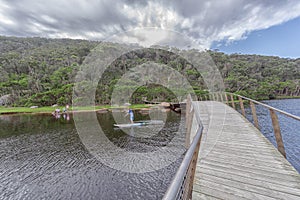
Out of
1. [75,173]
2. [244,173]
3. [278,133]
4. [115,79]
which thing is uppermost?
[115,79]

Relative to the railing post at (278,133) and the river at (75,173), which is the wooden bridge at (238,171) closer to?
the railing post at (278,133)

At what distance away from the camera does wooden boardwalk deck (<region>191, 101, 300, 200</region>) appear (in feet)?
6.12

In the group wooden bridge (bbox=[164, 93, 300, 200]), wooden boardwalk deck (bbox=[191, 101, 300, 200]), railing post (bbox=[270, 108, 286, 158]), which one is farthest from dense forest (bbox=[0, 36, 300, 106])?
railing post (bbox=[270, 108, 286, 158])

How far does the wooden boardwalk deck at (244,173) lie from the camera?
1866 mm

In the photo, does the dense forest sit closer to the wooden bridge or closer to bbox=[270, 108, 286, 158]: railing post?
the wooden bridge

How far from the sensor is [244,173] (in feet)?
7.56

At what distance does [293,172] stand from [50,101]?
34733 mm

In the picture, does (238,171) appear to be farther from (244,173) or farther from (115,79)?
(115,79)

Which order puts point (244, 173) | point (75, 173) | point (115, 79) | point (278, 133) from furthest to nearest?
point (115, 79) < point (75, 173) < point (278, 133) < point (244, 173)

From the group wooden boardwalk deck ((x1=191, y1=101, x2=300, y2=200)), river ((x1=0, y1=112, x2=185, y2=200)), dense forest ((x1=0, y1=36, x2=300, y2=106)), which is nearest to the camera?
wooden boardwalk deck ((x1=191, y1=101, x2=300, y2=200))

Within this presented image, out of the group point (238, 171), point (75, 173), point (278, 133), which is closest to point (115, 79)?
point (75, 173)

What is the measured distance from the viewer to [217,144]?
143 inches

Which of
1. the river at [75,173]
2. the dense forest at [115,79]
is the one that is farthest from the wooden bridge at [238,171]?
the dense forest at [115,79]

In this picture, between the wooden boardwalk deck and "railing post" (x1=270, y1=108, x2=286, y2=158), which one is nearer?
the wooden boardwalk deck
